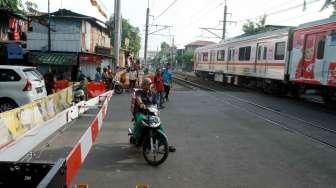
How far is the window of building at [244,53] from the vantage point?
29016 millimetres

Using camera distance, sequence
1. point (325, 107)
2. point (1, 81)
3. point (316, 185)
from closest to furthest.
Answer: point (316, 185) → point (1, 81) → point (325, 107)

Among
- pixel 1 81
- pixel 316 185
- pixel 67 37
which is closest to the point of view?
pixel 316 185

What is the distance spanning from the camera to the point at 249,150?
382 inches

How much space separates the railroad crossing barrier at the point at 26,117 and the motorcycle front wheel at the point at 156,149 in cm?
227

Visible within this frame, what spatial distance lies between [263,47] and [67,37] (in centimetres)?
1367

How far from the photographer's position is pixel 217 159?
28.6 ft

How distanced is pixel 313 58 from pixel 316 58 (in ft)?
1.03

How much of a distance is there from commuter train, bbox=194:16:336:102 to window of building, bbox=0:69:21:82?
1078cm

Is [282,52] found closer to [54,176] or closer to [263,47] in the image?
[263,47]

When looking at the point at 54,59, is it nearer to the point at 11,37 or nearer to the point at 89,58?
the point at 89,58

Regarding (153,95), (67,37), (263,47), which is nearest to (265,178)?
(153,95)

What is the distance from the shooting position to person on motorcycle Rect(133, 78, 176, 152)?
28.8 ft

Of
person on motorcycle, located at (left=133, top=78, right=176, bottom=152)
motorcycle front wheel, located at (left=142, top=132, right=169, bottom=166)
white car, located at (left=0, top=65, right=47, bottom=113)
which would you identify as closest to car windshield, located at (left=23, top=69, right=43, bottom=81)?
white car, located at (left=0, top=65, right=47, bottom=113)

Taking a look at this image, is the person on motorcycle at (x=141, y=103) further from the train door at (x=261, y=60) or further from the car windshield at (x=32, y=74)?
the train door at (x=261, y=60)
